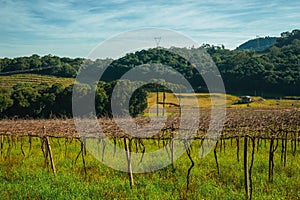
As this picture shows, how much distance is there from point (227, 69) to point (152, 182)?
224 ft

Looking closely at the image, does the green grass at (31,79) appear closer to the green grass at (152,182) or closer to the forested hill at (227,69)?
the forested hill at (227,69)

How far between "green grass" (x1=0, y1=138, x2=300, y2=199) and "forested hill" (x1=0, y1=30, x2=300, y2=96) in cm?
4227

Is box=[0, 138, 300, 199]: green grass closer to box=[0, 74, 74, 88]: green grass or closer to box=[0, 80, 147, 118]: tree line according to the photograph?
box=[0, 80, 147, 118]: tree line

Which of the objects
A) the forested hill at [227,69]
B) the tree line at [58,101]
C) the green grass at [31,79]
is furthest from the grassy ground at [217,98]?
the green grass at [31,79]

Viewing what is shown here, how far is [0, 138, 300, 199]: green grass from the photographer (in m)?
8.17

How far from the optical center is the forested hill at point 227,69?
59547 mm

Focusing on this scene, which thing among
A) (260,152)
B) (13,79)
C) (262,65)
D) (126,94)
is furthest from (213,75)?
(260,152)

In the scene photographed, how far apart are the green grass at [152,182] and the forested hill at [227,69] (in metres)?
42.3

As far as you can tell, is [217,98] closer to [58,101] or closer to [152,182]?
[58,101]

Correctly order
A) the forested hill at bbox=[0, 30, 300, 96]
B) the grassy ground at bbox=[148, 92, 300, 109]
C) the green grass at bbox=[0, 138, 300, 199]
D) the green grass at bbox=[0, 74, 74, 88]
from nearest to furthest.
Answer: the green grass at bbox=[0, 138, 300, 199]
the grassy ground at bbox=[148, 92, 300, 109]
the forested hill at bbox=[0, 30, 300, 96]
the green grass at bbox=[0, 74, 74, 88]

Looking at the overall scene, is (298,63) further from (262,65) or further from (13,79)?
(13,79)

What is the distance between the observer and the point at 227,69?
244ft

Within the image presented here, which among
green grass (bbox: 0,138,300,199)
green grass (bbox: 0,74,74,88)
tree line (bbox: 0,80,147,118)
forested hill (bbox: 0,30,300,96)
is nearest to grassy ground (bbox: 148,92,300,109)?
forested hill (bbox: 0,30,300,96)

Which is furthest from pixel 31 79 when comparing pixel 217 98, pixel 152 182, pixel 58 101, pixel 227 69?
pixel 152 182
